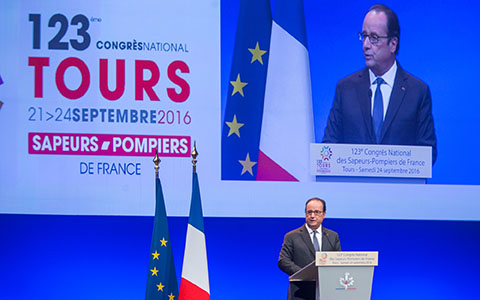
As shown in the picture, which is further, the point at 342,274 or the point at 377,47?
the point at 377,47

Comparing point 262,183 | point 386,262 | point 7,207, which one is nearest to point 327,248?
point 262,183

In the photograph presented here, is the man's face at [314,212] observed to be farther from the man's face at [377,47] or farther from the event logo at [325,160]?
the man's face at [377,47]

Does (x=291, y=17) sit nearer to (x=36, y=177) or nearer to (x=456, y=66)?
(x=456, y=66)

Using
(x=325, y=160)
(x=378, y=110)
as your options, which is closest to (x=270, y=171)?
(x=325, y=160)

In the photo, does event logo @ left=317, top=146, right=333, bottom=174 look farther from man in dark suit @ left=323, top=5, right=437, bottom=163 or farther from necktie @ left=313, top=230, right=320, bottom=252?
necktie @ left=313, top=230, right=320, bottom=252

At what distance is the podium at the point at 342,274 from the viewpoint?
413cm

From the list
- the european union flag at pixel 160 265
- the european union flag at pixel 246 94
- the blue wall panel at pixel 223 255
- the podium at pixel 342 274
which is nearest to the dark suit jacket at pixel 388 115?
the european union flag at pixel 246 94

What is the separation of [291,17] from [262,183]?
57.6 inches

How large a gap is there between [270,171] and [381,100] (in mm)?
1162

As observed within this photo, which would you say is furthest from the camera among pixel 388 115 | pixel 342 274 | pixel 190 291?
pixel 388 115

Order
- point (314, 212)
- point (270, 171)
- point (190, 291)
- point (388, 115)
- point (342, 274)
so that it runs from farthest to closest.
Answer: point (388, 115)
point (270, 171)
point (190, 291)
point (314, 212)
point (342, 274)

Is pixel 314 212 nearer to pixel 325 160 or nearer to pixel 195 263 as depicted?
pixel 195 263

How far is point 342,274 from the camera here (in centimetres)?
417

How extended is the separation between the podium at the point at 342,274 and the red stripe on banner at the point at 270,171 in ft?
6.98
